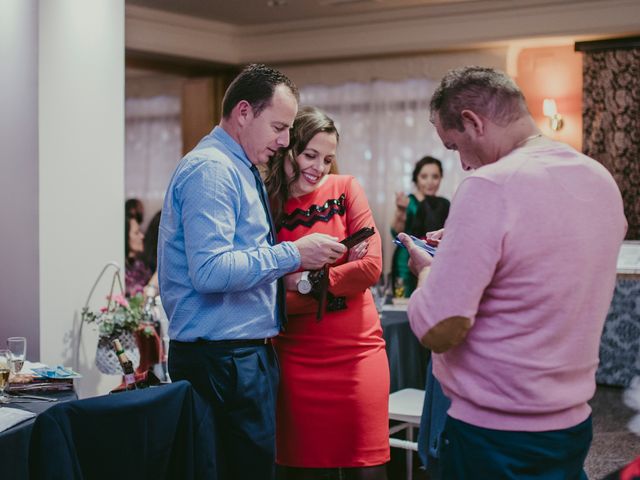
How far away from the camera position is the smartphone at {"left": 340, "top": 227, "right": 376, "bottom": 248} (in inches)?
92.4

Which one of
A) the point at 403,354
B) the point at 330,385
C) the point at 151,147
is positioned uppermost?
the point at 151,147

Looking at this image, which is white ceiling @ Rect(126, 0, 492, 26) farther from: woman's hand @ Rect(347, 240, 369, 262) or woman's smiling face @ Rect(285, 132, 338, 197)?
woman's hand @ Rect(347, 240, 369, 262)

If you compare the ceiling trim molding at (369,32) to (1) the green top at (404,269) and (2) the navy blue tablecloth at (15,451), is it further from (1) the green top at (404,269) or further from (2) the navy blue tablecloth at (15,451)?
(2) the navy blue tablecloth at (15,451)

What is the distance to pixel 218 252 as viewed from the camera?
1.91 m

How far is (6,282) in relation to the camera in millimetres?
3295

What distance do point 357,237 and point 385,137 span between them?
21.2ft

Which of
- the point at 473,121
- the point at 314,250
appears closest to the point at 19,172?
the point at 314,250

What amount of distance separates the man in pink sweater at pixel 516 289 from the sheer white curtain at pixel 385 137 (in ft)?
A: 22.3

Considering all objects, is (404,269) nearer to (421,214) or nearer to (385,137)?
(421,214)

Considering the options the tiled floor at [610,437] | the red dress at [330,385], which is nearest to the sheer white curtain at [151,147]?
the tiled floor at [610,437]

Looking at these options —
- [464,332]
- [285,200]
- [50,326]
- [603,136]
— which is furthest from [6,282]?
[603,136]

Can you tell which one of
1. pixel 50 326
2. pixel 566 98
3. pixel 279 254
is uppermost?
pixel 566 98

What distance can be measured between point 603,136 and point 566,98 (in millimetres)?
571

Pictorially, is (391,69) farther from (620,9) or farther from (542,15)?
(620,9)
